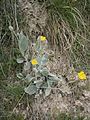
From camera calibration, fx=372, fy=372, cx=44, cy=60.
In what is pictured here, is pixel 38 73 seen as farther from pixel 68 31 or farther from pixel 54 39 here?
pixel 68 31

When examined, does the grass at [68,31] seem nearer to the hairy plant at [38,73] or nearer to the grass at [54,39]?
the grass at [54,39]

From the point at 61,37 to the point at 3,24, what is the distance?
1.77ft

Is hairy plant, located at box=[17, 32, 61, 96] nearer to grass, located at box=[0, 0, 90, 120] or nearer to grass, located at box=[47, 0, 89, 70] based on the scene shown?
grass, located at box=[0, 0, 90, 120]

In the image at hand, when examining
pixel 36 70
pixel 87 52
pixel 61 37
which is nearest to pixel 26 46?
pixel 36 70

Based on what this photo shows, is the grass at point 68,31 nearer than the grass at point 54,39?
No

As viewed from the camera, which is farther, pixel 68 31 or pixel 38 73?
pixel 68 31

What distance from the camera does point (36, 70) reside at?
3.03m

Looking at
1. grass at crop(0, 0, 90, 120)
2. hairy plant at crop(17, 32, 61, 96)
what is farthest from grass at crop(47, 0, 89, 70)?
hairy plant at crop(17, 32, 61, 96)

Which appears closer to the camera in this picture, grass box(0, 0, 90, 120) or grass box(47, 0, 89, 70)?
grass box(0, 0, 90, 120)

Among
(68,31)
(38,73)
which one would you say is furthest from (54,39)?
(38,73)

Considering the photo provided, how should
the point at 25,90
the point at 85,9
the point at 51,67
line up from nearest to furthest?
the point at 25,90, the point at 51,67, the point at 85,9

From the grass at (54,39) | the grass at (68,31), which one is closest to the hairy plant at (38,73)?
the grass at (54,39)

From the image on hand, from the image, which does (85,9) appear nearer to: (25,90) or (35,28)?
(35,28)

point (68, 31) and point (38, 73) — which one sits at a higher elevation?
point (68, 31)
